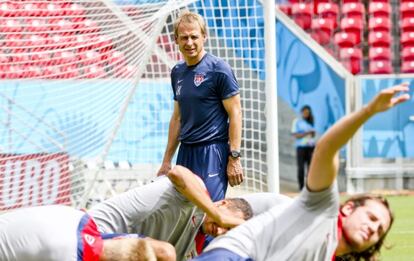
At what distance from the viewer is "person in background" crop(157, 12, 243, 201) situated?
7270mm

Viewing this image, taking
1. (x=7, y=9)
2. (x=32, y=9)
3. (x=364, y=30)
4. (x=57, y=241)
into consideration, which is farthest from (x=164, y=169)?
(x=364, y=30)

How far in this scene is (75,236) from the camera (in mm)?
5020

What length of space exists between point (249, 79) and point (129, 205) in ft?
13.2

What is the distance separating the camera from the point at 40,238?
Answer: 496 cm

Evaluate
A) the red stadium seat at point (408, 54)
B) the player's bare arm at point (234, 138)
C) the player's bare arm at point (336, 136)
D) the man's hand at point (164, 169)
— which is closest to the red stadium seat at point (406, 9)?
the red stadium seat at point (408, 54)

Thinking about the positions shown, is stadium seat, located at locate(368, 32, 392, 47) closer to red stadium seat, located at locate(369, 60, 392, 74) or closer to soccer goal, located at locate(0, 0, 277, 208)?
red stadium seat, located at locate(369, 60, 392, 74)

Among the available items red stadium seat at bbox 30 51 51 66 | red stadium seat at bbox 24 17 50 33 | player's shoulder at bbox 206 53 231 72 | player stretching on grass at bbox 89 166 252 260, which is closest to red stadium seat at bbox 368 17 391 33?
red stadium seat at bbox 30 51 51 66

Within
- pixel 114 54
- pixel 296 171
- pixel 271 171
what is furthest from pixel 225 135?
pixel 296 171

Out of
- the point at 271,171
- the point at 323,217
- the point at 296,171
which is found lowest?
the point at 296,171

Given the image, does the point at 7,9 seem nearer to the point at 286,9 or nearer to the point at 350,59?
the point at 350,59

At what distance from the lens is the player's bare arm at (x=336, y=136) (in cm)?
420

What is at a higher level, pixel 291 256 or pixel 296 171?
pixel 291 256

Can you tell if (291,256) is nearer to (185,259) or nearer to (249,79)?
(185,259)

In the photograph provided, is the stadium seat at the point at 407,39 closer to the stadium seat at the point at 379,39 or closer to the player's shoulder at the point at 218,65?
the stadium seat at the point at 379,39
